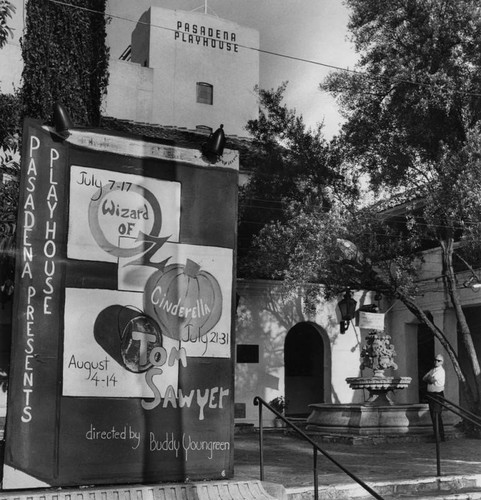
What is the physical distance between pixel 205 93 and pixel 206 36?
2411 mm

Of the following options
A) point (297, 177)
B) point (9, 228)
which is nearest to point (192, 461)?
point (9, 228)

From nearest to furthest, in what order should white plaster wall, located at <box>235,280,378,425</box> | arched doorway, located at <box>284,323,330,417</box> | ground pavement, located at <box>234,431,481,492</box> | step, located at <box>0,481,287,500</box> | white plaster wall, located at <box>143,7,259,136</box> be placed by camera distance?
step, located at <box>0,481,287,500</box>
ground pavement, located at <box>234,431,481,492</box>
white plaster wall, located at <box>235,280,378,425</box>
arched doorway, located at <box>284,323,330,417</box>
white plaster wall, located at <box>143,7,259,136</box>

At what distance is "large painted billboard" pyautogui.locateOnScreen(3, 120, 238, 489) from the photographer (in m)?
7.31

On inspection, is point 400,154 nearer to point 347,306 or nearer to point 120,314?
point 347,306

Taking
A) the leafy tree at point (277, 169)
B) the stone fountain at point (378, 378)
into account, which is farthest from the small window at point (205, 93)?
the stone fountain at point (378, 378)

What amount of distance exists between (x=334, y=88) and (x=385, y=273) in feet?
15.3

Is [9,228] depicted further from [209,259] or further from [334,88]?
[334,88]

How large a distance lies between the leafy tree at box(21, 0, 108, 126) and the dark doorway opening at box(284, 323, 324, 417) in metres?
11.5

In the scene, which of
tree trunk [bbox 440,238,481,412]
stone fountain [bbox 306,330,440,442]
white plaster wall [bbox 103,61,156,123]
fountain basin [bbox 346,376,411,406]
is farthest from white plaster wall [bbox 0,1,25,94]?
tree trunk [bbox 440,238,481,412]

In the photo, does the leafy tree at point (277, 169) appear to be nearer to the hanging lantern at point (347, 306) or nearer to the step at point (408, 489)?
the hanging lantern at point (347, 306)

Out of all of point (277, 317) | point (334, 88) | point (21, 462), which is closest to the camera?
point (21, 462)

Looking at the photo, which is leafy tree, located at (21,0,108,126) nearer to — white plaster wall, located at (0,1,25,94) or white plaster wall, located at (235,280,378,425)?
white plaster wall, located at (0,1,25,94)

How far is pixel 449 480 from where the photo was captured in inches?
411

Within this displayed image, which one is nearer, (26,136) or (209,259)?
(26,136)
